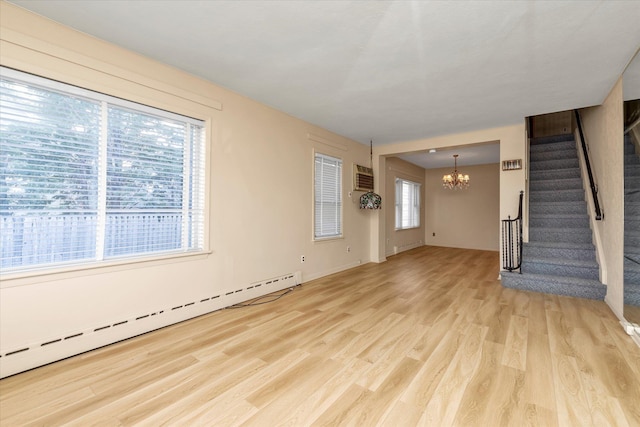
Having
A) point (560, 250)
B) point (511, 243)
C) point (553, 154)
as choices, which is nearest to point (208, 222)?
point (511, 243)

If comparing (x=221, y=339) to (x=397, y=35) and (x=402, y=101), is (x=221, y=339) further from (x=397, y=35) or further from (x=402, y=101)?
(x=402, y=101)

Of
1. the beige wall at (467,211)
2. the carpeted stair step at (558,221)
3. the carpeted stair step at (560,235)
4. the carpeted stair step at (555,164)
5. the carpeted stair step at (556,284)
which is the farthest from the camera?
the beige wall at (467,211)

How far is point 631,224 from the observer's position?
8.89ft

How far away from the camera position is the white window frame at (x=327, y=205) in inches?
184

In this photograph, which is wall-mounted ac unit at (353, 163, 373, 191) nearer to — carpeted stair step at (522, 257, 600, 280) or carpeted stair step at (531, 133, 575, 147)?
carpeted stair step at (522, 257, 600, 280)

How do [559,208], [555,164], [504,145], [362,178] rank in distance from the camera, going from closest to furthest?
[504,145] → [559,208] → [555,164] → [362,178]

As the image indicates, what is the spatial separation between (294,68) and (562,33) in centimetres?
228

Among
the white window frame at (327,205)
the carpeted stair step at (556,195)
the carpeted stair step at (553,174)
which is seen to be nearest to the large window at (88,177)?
the white window frame at (327,205)

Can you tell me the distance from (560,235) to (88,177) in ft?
20.9

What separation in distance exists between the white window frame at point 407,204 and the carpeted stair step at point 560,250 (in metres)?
3.52

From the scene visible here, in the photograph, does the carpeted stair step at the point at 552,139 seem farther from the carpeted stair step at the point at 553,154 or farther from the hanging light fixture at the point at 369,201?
the hanging light fixture at the point at 369,201

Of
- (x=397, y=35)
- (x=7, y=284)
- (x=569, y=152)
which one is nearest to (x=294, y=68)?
(x=397, y=35)

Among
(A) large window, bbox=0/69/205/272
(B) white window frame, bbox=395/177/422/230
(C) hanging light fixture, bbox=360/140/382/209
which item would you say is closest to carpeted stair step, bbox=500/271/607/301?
(C) hanging light fixture, bbox=360/140/382/209

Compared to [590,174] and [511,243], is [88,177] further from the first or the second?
[590,174]
